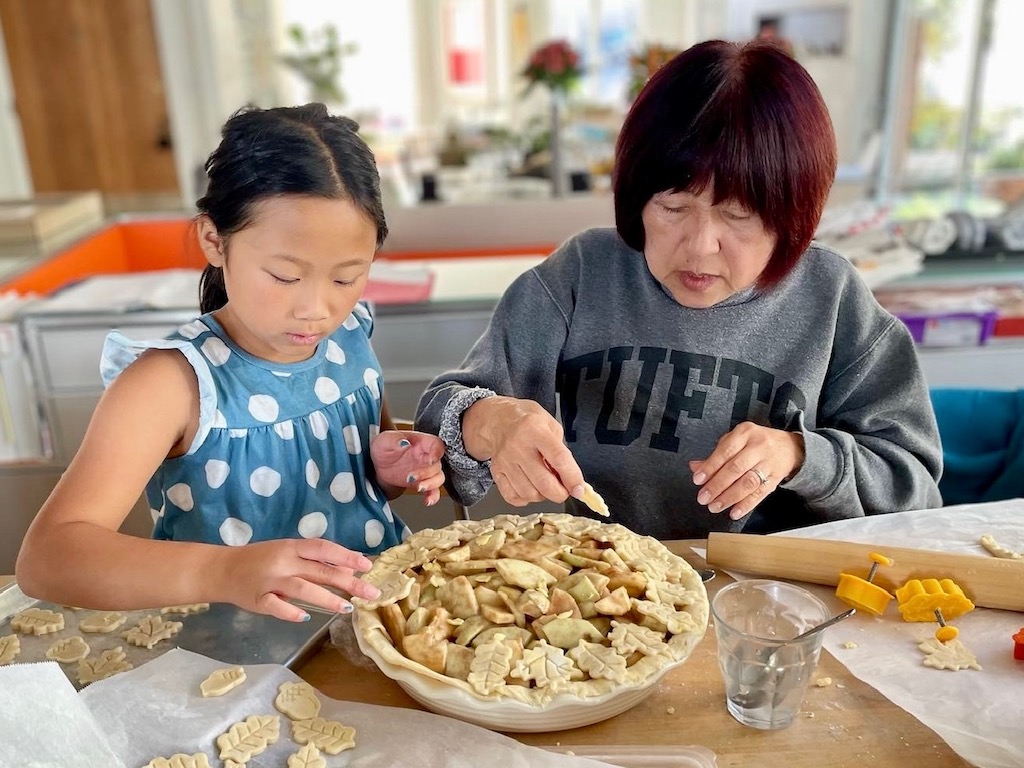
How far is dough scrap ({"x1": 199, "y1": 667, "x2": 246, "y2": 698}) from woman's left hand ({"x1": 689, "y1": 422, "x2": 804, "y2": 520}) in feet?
1.80

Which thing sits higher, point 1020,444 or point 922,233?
point 922,233

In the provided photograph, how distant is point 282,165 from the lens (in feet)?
3.29

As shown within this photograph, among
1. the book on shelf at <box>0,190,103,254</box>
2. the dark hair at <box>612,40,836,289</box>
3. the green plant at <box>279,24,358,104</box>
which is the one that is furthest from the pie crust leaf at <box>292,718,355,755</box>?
the green plant at <box>279,24,358,104</box>

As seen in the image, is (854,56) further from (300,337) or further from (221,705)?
(221,705)

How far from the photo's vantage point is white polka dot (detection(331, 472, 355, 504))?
123cm

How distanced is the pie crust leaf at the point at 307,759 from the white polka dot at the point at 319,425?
52cm

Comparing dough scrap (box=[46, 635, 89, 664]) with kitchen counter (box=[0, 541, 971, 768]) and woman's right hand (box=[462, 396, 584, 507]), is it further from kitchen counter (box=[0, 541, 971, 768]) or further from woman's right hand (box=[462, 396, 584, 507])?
woman's right hand (box=[462, 396, 584, 507])

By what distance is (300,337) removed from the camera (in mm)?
1074

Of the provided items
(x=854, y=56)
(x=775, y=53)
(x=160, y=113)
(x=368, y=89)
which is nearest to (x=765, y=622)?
(x=775, y=53)

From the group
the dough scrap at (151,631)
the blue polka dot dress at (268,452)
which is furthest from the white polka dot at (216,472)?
the dough scrap at (151,631)

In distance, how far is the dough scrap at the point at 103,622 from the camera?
95 centimetres

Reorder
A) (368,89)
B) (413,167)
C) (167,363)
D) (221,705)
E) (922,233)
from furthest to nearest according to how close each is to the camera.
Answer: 1. (368,89)
2. (413,167)
3. (922,233)
4. (167,363)
5. (221,705)

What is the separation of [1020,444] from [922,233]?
1041 millimetres

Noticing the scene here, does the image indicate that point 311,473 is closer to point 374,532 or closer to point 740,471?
point 374,532
